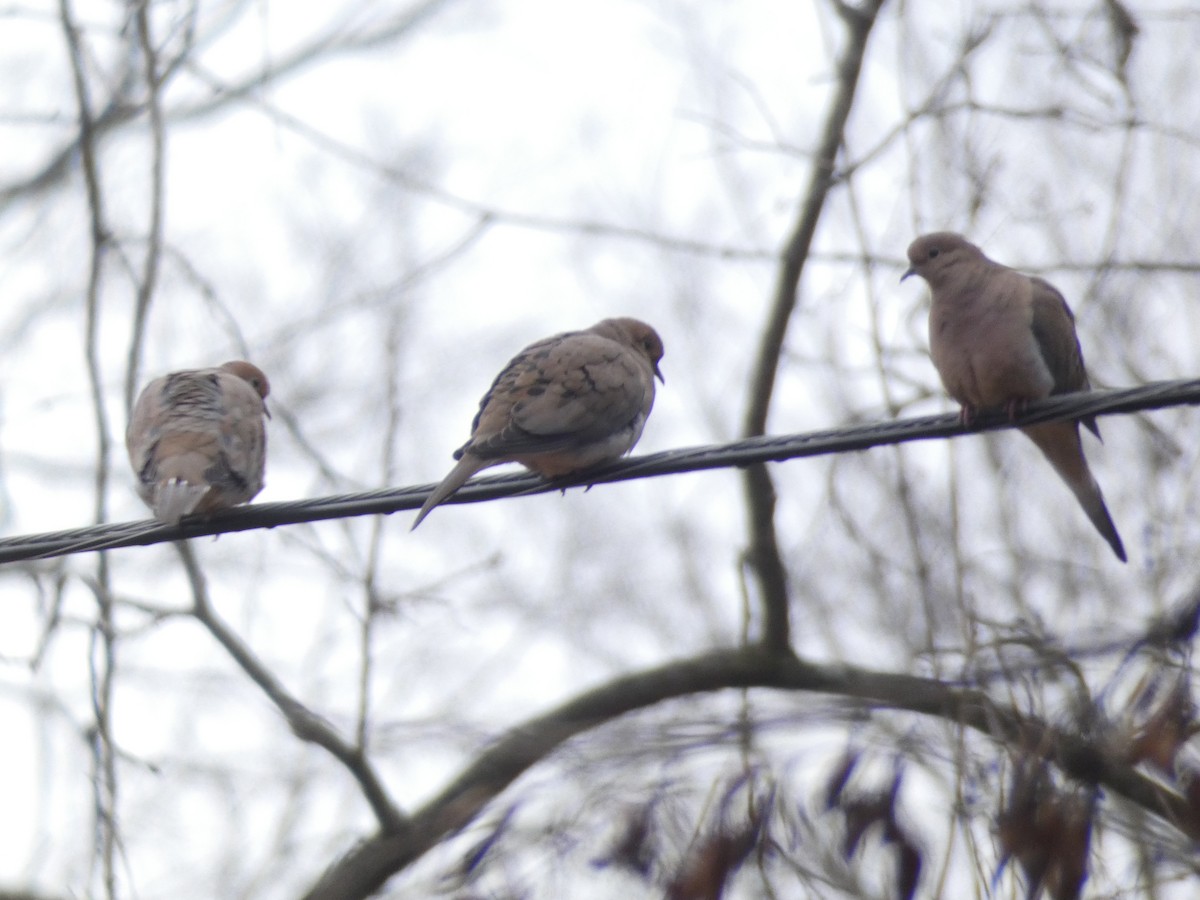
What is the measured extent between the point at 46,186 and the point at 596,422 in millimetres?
7809

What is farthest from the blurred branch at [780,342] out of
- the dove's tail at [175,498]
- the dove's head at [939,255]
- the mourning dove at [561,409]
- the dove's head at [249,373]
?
the dove's tail at [175,498]

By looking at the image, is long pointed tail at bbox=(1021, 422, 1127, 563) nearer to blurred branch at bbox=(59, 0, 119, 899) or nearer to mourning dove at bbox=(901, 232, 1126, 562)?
mourning dove at bbox=(901, 232, 1126, 562)

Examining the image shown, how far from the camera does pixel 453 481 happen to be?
4246 mm

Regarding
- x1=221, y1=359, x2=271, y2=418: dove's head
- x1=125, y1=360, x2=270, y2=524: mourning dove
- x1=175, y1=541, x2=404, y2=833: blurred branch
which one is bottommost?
x1=175, y1=541, x2=404, y2=833: blurred branch

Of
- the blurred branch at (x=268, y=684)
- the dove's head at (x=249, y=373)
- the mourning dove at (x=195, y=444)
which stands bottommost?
the blurred branch at (x=268, y=684)

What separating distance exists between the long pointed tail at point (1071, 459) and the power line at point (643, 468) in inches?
25.9

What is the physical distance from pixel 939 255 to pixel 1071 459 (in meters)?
0.89

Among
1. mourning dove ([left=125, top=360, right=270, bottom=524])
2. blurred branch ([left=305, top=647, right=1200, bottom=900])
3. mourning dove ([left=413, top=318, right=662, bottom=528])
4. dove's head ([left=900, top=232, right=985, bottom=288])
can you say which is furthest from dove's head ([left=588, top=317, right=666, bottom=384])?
blurred branch ([left=305, top=647, right=1200, bottom=900])

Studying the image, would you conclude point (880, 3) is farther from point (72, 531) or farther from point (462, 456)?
point (72, 531)

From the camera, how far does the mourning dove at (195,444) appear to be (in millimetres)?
4613

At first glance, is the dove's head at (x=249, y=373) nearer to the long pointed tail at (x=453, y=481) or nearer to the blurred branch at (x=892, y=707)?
the long pointed tail at (x=453, y=481)

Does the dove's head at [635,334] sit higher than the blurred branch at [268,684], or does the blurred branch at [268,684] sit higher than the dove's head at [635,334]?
the dove's head at [635,334]

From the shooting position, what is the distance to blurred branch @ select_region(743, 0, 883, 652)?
6629 mm

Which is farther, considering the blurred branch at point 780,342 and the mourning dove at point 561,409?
the blurred branch at point 780,342
